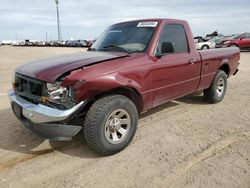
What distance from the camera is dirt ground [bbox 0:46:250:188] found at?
3186mm

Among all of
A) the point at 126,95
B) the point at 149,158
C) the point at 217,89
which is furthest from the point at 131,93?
the point at 217,89

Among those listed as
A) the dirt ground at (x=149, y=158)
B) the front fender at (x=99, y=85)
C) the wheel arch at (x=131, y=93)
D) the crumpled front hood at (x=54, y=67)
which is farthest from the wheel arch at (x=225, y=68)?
the front fender at (x=99, y=85)

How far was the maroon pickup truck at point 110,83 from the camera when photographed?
3416mm

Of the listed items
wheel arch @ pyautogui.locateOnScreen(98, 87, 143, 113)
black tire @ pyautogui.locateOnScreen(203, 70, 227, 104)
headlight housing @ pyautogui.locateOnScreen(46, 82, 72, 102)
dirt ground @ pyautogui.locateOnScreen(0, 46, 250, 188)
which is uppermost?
headlight housing @ pyautogui.locateOnScreen(46, 82, 72, 102)

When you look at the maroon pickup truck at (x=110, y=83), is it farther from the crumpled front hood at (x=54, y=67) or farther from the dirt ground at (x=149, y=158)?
the dirt ground at (x=149, y=158)

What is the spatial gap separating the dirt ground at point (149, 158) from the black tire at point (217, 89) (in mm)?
936

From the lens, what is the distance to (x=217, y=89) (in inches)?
251

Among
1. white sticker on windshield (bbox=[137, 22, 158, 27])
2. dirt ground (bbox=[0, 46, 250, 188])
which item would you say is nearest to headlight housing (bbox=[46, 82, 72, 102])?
dirt ground (bbox=[0, 46, 250, 188])

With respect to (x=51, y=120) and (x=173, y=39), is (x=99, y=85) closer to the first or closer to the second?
(x=51, y=120)

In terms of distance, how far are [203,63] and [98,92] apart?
2.84m

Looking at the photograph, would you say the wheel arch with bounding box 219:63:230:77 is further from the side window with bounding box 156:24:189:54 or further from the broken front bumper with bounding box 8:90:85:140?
the broken front bumper with bounding box 8:90:85:140

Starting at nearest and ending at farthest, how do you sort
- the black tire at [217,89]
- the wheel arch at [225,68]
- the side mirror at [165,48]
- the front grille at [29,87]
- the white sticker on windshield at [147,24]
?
the front grille at [29,87], the side mirror at [165,48], the white sticker on windshield at [147,24], the black tire at [217,89], the wheel arch at [225,68]

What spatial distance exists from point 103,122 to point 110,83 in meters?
0.53

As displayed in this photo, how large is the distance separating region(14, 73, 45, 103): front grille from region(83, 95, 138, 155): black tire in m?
0.75
